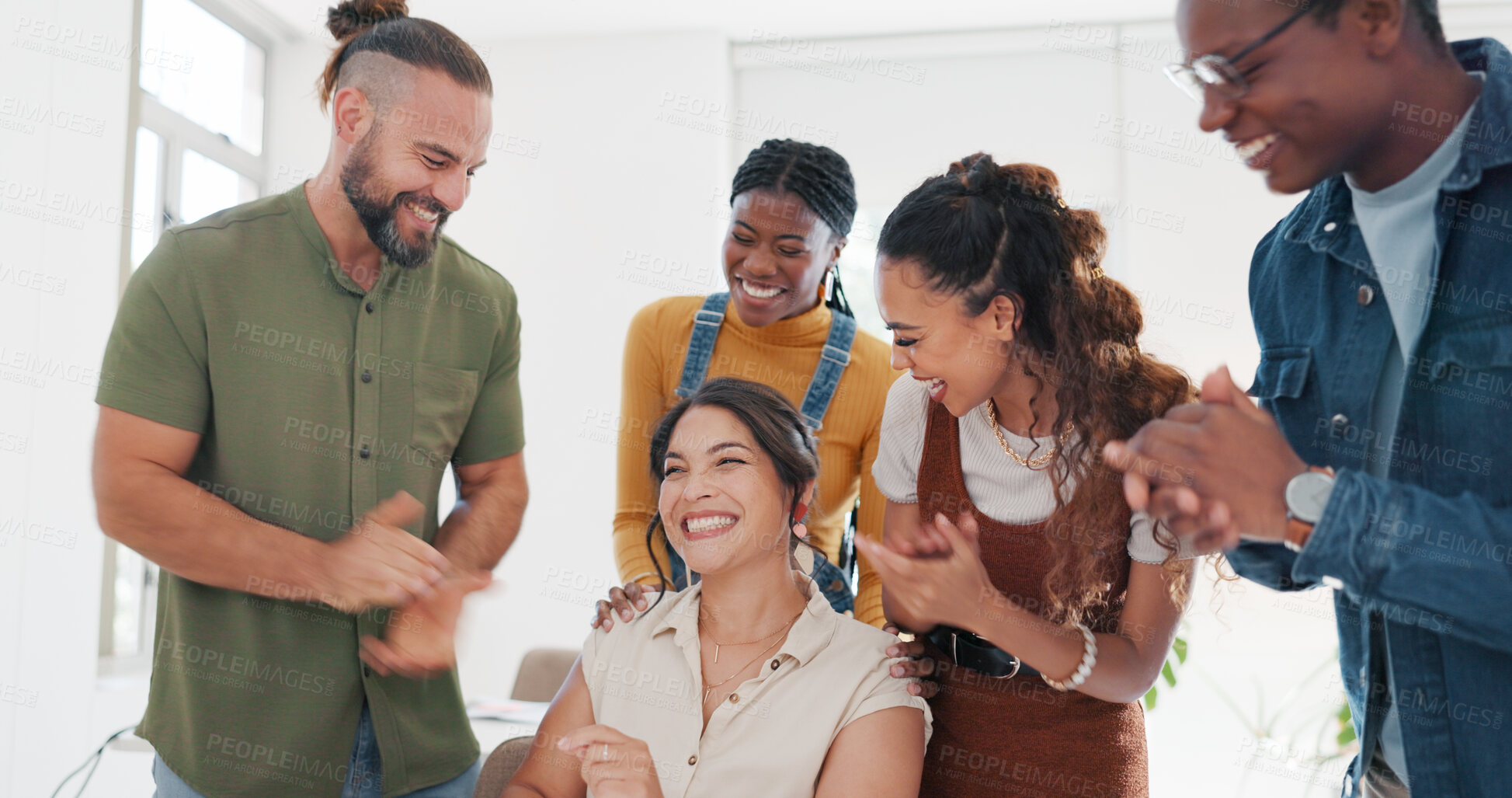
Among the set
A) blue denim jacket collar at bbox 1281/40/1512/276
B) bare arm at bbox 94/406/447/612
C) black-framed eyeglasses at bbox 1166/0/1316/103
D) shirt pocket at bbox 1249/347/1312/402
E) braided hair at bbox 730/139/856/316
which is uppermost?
braided hair at bbox 730/139/856/316

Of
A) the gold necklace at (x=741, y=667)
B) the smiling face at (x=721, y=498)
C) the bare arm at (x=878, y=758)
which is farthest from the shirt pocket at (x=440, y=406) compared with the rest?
the bare arm at (x=878, y=758)

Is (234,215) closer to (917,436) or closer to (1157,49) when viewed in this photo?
(917,436)

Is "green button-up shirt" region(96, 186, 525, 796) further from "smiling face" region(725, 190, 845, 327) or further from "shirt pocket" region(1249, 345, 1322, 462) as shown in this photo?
"shirt pocket" region(1249, 345, 1322, 462)

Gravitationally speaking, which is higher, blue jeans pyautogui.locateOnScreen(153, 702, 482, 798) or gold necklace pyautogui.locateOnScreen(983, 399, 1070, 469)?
gold necklace pyautogui.locateOnScreen(983, 399, 1070, 469)

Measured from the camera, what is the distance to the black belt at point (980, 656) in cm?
164

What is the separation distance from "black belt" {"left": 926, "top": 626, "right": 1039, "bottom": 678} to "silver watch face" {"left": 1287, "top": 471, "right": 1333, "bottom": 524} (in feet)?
1.90

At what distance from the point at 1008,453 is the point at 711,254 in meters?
4.02

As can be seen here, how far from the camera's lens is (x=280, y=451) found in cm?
173

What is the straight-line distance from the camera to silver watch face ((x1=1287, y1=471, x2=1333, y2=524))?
3.62 ft

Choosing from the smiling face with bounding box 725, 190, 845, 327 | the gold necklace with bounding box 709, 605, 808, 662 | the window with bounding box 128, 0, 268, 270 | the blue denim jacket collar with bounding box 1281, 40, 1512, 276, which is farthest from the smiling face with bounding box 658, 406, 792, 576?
the window with bounding box 128, 0, 268, 270

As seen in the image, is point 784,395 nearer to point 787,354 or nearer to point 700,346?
→ point 787,354

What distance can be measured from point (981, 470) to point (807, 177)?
0.93m

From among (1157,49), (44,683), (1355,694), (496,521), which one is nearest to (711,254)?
(1157,49)

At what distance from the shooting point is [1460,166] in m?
1.23
